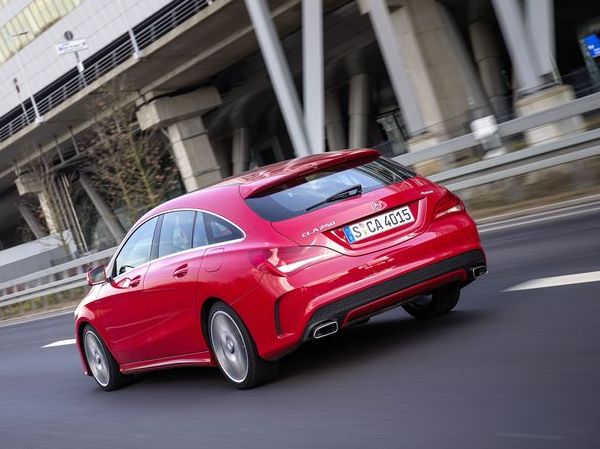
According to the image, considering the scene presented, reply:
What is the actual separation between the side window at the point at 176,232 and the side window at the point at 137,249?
21 cm

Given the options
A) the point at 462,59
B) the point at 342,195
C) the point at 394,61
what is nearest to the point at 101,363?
the point at 342,195

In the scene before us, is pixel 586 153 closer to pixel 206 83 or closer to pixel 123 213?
pixel 206 83

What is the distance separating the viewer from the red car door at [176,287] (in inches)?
264

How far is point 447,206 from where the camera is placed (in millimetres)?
6496

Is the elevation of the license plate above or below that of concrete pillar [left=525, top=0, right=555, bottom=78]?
below

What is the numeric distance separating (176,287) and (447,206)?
1.96 m

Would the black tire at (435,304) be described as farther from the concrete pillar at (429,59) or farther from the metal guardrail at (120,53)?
the metal guardrail at (120,53)

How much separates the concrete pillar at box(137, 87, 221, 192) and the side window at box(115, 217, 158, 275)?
30236 millimetres

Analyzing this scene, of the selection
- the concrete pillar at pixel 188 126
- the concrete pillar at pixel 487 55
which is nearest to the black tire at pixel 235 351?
the concrete pillar at pixel 188 126

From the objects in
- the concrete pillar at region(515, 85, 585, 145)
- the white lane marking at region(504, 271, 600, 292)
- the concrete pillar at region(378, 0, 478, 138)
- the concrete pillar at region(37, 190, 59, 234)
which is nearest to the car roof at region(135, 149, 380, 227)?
the white lane marking at region(504, 271, 600, 292)

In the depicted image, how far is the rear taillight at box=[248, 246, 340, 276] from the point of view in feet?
19.4

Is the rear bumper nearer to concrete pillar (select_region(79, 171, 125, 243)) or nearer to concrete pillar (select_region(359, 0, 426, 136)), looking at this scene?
concrete pillar (select_region(359, 0, 426, 136))

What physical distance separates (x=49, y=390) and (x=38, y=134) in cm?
3848

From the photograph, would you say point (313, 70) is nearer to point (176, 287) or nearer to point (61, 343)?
point (61, 343)
